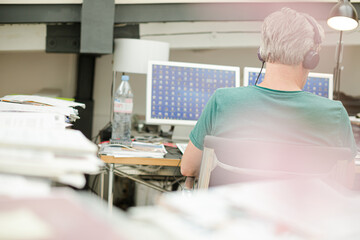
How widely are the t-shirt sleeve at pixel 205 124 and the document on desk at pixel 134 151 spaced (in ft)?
1.45

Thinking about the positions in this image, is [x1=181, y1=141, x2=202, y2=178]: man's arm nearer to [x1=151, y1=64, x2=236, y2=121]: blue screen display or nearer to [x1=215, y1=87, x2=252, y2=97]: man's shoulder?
[x1=215, y1=87, x2=252, y2=97]: man's shoulder

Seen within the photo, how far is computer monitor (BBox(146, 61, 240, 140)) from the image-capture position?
7.11ft

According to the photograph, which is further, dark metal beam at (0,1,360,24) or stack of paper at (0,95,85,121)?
dark metal beam at (0,1,360,24)

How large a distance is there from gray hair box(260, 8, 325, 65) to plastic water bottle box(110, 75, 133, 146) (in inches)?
35.3

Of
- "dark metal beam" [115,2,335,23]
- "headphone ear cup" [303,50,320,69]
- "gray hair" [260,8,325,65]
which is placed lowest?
"headphone ear cup" [303,50,320,69]

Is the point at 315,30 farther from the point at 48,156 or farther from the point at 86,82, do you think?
the point at 86,82

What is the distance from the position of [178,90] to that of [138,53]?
0.48 meters

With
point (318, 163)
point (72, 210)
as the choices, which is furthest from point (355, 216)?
point (318, 163)

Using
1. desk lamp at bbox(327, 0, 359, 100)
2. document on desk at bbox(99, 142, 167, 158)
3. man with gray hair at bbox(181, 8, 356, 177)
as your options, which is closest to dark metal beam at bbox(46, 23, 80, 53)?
document on desk at bbox(99, 142, 167, 158)

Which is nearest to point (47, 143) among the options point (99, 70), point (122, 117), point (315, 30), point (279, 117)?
point (279, 117)

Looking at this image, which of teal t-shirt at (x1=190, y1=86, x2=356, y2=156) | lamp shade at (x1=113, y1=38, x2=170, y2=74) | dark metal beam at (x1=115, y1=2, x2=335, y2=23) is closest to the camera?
teal t-shirt at (x1=190, y1=86, x2=356, y2=156)

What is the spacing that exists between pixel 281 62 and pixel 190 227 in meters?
1.04

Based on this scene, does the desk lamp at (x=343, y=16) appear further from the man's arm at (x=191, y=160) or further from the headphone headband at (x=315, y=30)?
the man's arm at (x=191, y=160)

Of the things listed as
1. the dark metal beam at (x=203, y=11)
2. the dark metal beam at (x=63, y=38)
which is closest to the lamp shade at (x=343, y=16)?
the dark metal beam at (x=203, y=11)
